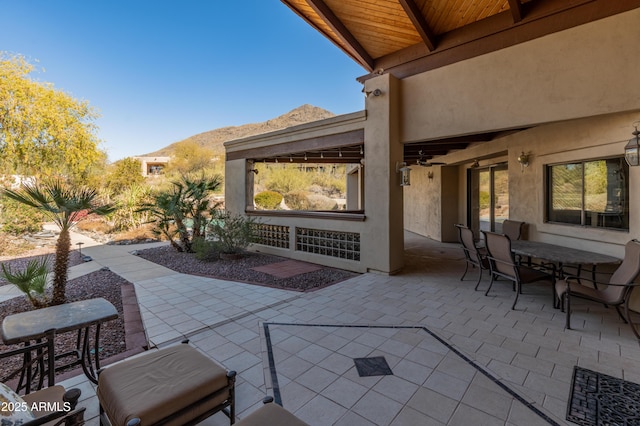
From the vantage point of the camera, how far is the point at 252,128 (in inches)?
2205

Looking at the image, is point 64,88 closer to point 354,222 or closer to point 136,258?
point 136,258

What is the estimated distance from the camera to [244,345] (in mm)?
3254

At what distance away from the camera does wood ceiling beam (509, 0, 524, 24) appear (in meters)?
4.61

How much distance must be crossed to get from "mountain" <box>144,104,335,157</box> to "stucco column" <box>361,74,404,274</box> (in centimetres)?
4815

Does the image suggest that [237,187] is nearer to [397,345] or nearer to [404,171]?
[404,171]

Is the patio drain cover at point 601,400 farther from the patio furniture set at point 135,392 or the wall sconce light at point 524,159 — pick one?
the wall sconce light at point 524,159

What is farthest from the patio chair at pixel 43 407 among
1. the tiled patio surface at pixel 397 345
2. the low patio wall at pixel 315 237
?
the low patio wall at pixel 315 237

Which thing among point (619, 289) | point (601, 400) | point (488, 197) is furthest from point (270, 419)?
point (488, 197)

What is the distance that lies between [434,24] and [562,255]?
488cm

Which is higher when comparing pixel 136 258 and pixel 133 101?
pixel 133 101

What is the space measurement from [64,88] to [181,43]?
40.6 ft

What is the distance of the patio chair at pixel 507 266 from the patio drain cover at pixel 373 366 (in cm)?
268

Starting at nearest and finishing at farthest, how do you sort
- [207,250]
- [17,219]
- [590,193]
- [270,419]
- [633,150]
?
[270,419] < [633,150] < [590,193] < [207,250] < [17,219]

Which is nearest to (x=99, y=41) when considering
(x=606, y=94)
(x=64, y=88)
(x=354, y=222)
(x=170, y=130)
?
(x=64, y=88)
